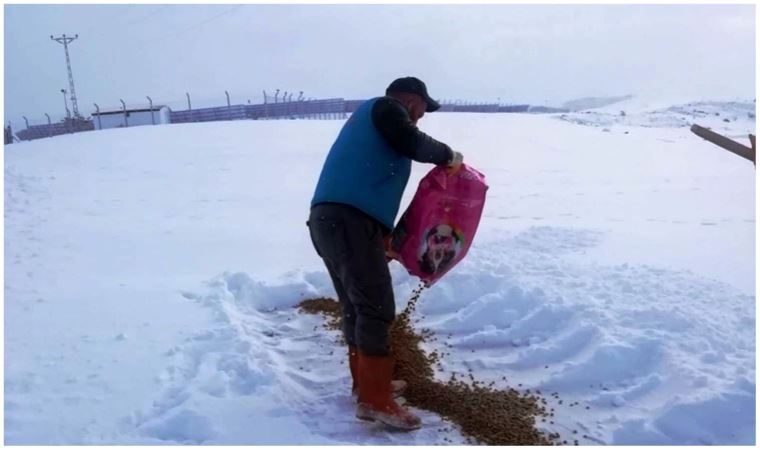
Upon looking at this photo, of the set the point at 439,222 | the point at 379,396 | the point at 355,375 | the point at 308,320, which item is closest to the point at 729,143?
the point at 439,222

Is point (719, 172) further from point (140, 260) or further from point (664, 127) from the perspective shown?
point (664, 127)

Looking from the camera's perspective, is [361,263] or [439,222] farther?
[439,222]

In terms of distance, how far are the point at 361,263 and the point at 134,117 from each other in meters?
28.7

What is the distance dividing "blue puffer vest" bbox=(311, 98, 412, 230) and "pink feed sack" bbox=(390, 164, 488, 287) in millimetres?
349

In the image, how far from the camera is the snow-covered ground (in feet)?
9.59

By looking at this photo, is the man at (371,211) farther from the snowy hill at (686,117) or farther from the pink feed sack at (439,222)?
the snowy hill at (686,117)

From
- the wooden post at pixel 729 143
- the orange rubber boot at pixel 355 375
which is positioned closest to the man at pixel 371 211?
the orange rubber boot at pixel 355 375

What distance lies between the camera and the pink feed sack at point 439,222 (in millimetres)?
3266

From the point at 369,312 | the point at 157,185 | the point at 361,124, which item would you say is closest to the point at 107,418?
the point at 369,312

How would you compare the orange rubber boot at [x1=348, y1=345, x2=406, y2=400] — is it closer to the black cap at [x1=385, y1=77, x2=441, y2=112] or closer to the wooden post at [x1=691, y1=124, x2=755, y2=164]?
the black cap at [x1=385, y1=77, x2=441, y2=112]

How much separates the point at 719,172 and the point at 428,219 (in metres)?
10.8

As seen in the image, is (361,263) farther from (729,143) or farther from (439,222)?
(729,143)

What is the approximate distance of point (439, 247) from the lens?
11.0 ft

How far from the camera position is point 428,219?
3297mm
